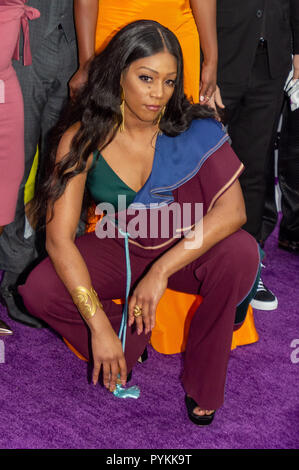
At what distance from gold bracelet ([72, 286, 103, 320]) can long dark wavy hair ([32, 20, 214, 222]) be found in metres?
0.28

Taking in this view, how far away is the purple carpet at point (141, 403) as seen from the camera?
6.27 feet

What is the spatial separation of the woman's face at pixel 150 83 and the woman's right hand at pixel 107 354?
2.10 feet

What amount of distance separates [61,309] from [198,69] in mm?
958

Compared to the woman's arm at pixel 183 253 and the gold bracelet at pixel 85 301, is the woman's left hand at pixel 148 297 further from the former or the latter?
the gold bracelet at pixel 85 301

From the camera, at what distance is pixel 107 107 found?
80.1 inches

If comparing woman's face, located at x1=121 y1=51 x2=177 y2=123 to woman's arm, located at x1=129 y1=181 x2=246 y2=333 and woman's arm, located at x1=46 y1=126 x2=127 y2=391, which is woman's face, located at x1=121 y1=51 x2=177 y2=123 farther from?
woman's arm, located at x1=129 y1=181 x2=246 y2=333

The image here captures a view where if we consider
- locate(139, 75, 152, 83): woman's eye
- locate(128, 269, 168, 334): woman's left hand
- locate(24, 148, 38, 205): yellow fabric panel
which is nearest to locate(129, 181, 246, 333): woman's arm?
locate(128, 269, 168, 334): woman's left hand

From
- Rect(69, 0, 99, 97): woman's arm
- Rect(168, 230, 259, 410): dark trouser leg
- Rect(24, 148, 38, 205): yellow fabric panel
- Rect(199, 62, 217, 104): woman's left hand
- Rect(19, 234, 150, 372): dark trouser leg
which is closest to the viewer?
Rect(168, 230, 259, 410): dark trouser leg

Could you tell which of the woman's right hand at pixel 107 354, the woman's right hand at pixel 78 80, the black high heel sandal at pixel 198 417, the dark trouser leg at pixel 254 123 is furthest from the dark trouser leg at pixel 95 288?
the dark trouser leg at pixel 254 123

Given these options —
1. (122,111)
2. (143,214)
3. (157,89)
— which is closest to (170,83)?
(157,89)

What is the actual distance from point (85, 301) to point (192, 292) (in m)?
0.37

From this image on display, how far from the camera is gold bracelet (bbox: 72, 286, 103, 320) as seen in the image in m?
1.95
